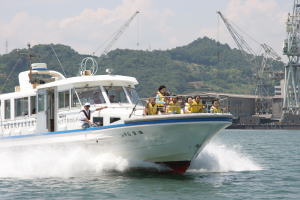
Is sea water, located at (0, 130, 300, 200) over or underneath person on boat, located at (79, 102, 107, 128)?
underneath

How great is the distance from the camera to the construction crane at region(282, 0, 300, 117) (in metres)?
151

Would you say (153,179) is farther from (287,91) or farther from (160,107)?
(287,91)

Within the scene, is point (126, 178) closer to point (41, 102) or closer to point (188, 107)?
point (188, 107)

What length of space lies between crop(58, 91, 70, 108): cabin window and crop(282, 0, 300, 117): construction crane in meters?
133

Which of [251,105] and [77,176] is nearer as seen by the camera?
[77,176]

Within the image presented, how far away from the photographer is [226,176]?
21250 mm

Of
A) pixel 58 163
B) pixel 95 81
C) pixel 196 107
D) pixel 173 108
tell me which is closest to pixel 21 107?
pixel 58 163

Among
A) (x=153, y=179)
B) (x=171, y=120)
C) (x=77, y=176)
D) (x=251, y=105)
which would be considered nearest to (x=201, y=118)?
(x=171, y=120)

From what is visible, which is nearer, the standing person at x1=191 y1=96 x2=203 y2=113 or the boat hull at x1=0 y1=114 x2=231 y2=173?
the boat hull at x1=0 y1=114 x2=231 y2=173

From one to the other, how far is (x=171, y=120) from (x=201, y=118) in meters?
1.06

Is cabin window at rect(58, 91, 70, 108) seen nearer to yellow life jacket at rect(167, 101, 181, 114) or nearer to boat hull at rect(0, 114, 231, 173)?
boat hull at rect(0, 114, 231, 173)

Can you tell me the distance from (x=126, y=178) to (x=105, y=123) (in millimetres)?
2106

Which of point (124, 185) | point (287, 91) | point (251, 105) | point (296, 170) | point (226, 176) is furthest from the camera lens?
point (251, 105)

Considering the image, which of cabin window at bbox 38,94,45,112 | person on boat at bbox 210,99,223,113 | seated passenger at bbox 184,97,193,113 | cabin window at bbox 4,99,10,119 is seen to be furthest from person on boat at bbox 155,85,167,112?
cabin window at bbox 4,99,10,119
